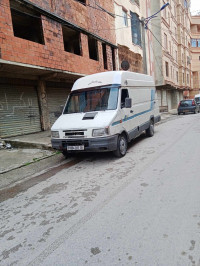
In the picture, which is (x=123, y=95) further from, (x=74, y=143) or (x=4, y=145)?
(x=4, y=145)

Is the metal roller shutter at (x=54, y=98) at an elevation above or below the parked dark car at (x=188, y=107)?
above

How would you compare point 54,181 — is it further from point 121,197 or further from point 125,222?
point 125,222

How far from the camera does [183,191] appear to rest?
10.8ft

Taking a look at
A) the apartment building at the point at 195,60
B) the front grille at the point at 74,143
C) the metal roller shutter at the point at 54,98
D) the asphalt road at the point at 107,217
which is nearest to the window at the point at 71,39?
the metal roller shutter at the point at 54,98

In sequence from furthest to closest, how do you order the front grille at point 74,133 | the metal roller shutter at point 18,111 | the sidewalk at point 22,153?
the metal roller shutter at point 18,111, the sidewalk at point 22,153, the front grille at point 74,133

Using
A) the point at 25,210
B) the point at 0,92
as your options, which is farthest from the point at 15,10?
the point at 25,210

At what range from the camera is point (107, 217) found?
8.98 feet

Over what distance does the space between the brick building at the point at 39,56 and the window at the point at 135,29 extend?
5.52 meters

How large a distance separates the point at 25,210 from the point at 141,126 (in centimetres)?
543

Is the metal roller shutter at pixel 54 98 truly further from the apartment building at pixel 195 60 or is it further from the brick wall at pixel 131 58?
the apartment building at pixel 195 60

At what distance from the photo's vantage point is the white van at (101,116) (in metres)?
5.16

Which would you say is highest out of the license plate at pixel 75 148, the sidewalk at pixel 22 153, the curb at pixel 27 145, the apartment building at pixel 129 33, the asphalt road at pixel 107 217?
the apartment building at pixel 129 33

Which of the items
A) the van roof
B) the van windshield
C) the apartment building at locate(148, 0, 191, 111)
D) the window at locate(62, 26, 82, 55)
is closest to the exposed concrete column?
the window at locate(62, 26, 82, 55)

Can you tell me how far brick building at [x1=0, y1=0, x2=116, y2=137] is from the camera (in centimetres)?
809
